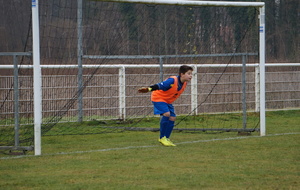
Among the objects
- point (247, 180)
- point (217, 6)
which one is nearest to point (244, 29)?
point (217, 6)

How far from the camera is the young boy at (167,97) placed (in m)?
10.3

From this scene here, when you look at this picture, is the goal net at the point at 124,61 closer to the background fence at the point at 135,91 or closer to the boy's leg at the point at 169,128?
the background fence at the point at 135,91

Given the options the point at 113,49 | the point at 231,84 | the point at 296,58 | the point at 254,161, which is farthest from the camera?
the point at 296,58

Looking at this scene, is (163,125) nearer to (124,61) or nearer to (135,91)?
(124,61)

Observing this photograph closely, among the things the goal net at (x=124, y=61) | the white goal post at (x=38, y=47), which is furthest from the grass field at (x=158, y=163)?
the goal net at (x=124, y=61)

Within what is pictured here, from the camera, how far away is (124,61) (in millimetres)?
14531

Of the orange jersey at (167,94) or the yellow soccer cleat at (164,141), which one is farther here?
the orange jersey at (167,94)

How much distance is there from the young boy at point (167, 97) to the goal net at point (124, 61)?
5.20 ft

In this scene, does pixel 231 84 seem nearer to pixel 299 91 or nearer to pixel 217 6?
pixel 299 91

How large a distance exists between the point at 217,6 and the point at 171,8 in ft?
3.12

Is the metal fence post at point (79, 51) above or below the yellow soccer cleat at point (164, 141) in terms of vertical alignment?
above

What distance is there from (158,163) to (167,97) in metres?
2.56

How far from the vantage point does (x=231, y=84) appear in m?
17.1

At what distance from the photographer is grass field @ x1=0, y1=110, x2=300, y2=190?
659cm
